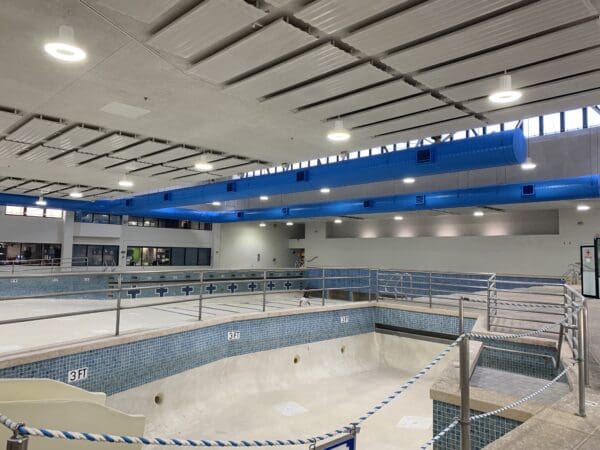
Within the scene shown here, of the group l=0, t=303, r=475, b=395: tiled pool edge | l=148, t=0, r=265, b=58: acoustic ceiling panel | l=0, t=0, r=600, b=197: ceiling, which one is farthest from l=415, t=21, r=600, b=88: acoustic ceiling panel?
l=0, t=303, r=475, b=395: tiled pool edge

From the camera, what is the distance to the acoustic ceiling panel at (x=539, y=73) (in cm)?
381

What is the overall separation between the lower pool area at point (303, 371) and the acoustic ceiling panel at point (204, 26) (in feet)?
9.09

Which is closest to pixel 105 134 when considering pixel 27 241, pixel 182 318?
pixel 182 318

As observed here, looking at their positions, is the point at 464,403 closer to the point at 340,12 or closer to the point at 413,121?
the point at 340,12

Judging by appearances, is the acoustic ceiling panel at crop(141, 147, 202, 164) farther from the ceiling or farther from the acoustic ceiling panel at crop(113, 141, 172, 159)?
the ceiling

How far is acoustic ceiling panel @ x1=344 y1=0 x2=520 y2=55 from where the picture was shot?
3004mm

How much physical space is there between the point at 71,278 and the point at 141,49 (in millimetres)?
11024

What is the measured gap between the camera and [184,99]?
515 centimetres

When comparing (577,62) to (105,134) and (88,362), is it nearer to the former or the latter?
(88,362)

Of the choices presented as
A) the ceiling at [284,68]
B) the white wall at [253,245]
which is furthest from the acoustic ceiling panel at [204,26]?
the white wall at [253,245]

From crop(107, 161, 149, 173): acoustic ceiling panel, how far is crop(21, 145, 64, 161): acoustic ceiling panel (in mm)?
1393

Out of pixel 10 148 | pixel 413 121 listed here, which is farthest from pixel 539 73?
pixel 10 148

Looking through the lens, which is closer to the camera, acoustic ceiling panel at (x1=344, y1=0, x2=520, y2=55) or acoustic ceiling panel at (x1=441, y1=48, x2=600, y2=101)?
acoustic ceiling panel at (x1=344, y1=0, x2=520, y2=55)

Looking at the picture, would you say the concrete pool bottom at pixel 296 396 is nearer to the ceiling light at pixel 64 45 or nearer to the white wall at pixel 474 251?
the ceiling light at pixel 64 45
